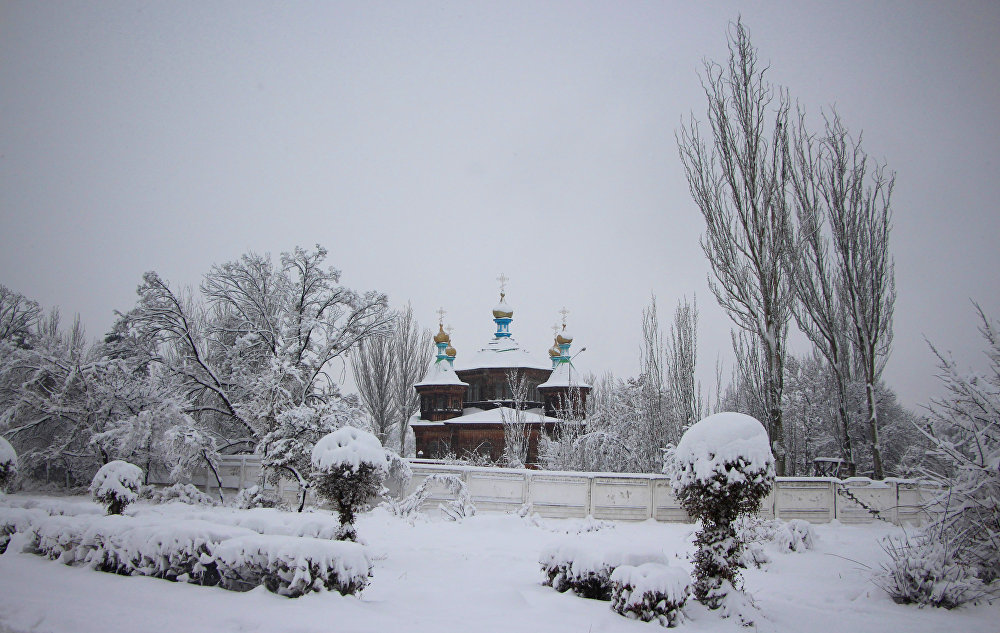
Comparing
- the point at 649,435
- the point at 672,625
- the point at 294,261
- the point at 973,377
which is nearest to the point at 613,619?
the point at 672,625

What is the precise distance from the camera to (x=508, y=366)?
113 feet

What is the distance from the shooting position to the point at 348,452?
10062mm

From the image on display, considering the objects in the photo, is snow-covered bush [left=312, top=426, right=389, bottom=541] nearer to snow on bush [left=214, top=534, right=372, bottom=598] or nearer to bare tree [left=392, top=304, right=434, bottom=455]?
snow on bush [left=214, top=534, right=372, bottom=598]

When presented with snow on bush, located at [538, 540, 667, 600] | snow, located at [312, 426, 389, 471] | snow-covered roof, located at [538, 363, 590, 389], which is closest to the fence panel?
snow, located at [312, 426, 389, 471]

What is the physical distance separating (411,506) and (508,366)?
20656 millimetres

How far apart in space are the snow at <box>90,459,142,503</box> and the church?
67.5ft

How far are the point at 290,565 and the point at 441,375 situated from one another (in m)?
28.8

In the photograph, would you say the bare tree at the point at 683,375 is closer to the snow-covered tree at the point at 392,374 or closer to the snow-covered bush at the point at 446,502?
the snow-covered bush at the point at 446,502

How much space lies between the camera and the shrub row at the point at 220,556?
20.7 feet

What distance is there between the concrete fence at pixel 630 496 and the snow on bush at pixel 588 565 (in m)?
6.34

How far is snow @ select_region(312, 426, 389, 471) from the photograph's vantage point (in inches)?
Result: 394

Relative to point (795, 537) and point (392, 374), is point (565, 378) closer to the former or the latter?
point (392, 374)

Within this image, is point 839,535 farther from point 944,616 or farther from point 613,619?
point 613,619

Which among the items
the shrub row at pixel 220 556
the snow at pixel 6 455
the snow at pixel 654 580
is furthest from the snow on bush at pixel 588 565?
the snow at pixel 6 455
